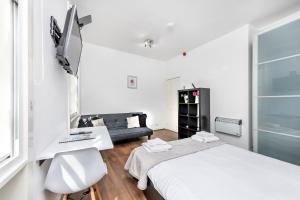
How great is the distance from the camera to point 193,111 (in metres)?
3.72

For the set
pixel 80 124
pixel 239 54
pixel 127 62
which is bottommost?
pixel 80 124

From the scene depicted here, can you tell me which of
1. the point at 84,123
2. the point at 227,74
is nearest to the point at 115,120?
the point at 84,123

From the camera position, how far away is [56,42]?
56.0 inches

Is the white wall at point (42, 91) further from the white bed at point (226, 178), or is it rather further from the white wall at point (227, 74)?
the white wall at point (227, 74)

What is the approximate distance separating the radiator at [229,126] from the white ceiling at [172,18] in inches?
80.4

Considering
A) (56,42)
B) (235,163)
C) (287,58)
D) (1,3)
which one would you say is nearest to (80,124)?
(56,42)

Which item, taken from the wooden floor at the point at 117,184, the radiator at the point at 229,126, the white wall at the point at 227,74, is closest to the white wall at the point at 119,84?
the white wall at the point at 227,74

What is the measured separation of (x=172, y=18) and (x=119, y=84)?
2.55 metres

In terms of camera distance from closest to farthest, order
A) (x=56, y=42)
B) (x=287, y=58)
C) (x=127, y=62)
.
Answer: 1. (x=56, y=42)
2. (x=287, y=58)
3. (x=127, y=62)

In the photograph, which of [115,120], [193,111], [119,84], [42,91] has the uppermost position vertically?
[119,84]

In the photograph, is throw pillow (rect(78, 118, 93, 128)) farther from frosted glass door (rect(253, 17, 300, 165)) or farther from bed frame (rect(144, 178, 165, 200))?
frosted glass door (rect(253, 17, 300, 165))

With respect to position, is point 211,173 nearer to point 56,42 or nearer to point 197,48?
point 56,42

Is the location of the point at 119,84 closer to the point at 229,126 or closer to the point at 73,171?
the point at 229,126

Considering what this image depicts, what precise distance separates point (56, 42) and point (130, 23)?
1.73 meters
